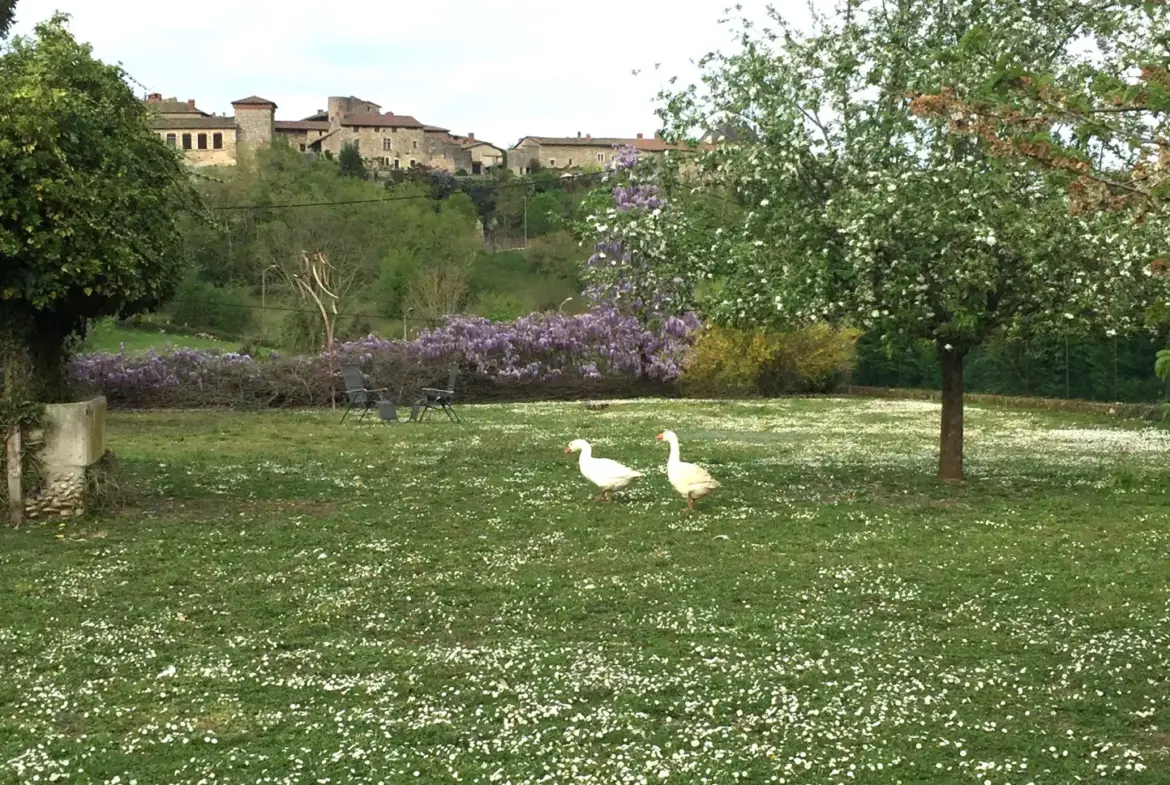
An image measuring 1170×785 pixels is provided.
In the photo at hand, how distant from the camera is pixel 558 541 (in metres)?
10.2

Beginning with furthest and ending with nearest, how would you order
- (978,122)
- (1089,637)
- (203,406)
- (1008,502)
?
(203,406) → (1008,502) → (1089,637) → (978,122)

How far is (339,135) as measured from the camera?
422ft

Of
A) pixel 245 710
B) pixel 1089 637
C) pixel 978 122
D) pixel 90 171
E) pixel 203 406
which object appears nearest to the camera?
pixel 978 122

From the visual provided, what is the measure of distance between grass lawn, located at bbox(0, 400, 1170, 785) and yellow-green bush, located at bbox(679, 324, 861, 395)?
1823 cm

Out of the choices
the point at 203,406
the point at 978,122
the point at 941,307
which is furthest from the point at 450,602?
the point at 203,406

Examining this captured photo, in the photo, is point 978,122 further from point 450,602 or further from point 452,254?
point 452,254

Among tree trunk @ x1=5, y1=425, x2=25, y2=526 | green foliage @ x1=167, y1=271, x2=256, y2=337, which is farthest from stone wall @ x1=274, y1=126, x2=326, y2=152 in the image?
tree trunk @ x1=5, y1=425, x2=25, y2=526

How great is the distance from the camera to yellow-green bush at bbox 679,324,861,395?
32438 mm

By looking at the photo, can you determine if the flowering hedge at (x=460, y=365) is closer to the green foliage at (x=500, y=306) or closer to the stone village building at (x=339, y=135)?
the green foliage at (x=500, y=306)

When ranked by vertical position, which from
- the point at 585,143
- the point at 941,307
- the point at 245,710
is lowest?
the point at 245,710

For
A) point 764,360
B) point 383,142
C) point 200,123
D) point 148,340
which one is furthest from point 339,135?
point 764,360

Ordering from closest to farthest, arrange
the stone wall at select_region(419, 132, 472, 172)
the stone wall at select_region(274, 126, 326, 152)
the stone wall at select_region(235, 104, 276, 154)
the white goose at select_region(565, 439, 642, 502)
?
the white goose at select_region(565, 439, 642, 502), the stone wall at select_region(235, 104, 276, 154), the stone wall at select_region(274, 126, 326, 152), the stone wall at select_region(419, 132, 472, 172)

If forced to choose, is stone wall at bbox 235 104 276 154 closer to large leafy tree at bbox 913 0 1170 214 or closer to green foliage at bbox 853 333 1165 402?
green foliage at bbox 853 333 1165 402

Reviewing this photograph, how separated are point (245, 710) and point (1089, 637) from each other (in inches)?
206
